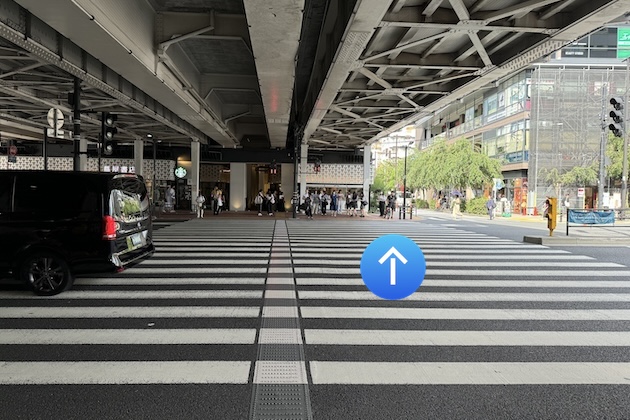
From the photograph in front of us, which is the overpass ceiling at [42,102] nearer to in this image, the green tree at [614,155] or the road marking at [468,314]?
the road marking at [468,314]

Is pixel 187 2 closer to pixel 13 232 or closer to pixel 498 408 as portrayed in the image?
pixel 13 232

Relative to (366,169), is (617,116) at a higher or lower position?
higher

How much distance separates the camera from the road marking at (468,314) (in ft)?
21.0

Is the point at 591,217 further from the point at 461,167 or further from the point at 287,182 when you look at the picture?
the point at 287,182

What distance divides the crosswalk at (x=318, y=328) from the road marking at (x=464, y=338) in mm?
24

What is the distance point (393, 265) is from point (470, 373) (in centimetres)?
169

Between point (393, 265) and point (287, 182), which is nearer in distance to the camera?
point (393, 265)

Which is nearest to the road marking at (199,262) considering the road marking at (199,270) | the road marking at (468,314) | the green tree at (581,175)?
the road marking at (199,270)

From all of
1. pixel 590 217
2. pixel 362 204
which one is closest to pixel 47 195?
pixel 590 217

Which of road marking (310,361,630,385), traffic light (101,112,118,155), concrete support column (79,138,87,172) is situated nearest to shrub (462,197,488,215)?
concrete support column (79,138,87,172)

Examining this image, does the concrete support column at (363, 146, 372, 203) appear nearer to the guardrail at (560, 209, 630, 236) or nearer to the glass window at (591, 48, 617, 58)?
the guardrail at (560, 209, 630, 236)

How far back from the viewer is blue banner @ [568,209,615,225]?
18.5m

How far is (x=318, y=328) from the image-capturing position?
580 cm

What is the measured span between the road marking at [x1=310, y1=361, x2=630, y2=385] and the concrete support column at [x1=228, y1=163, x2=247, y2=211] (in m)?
35.4
